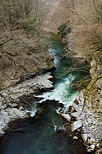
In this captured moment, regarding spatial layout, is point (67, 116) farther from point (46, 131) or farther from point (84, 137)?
point (84, 137)

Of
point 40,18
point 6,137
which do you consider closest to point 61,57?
point 40,18

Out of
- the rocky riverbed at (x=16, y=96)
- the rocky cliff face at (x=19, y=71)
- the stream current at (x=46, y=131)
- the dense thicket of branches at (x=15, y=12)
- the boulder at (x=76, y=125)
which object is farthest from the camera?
the dense thicket of branches at (x=15, y=12)

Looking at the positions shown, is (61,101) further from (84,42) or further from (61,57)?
(61,57)

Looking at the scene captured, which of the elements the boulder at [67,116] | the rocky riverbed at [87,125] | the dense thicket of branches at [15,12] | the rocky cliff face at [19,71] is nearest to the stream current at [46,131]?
the boulder at [67,116]

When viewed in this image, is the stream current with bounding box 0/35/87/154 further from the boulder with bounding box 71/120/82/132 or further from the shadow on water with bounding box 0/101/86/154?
the boulder with bounding box 71/120/82/132

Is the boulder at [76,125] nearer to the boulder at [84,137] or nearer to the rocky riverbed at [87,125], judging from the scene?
the rocky riverbed at [87,125]

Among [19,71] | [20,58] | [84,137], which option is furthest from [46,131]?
[20,58]

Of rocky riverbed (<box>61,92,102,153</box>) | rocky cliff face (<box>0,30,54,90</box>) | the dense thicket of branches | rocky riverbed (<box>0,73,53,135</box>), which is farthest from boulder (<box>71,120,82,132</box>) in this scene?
the dense thicket of branches

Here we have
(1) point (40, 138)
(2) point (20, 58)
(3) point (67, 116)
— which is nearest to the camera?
(1) point (40, 138)
